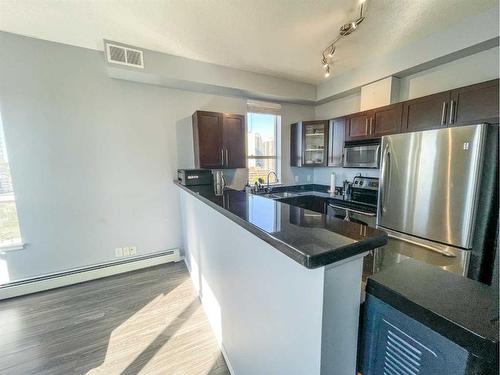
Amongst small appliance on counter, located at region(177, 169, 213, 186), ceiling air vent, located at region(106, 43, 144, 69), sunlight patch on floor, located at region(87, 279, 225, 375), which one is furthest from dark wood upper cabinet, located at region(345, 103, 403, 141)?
sunlight patch on floor, located at region(87, 279, 225, 375)

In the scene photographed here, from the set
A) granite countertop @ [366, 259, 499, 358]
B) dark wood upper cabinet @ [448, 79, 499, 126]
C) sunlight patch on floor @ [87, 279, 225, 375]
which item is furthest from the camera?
dark wood upper cabinet @ [448, 79, 499, 126]

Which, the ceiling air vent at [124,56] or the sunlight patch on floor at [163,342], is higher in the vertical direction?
the ceiling air vent at [124,56]

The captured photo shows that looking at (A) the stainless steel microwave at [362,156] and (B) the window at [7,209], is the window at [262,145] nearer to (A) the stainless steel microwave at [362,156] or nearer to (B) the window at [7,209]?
(A) the stainless steel microwave at [362,156]

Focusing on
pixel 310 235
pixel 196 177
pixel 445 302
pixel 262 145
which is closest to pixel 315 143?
pixel 262 145

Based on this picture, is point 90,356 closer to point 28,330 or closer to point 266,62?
point 28,330

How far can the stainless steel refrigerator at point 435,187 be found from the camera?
1774mm

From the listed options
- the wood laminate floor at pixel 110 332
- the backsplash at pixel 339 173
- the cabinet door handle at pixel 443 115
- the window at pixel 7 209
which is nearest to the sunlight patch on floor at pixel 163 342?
the wood laminate floor at pixel 110 332

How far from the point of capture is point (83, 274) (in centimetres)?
268

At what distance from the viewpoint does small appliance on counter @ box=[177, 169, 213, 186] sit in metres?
2.59

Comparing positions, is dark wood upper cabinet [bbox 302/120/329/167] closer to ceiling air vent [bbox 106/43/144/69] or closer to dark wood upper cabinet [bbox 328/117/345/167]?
dark wood upper cabinet [bbox 328/117/345/167]

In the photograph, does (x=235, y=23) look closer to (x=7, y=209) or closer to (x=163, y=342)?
(x=163, y=342)

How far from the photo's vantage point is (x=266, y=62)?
9.50 feet

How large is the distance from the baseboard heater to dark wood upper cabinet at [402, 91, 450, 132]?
11.5ft

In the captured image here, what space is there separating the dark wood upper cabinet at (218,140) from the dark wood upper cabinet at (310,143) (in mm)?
1149
